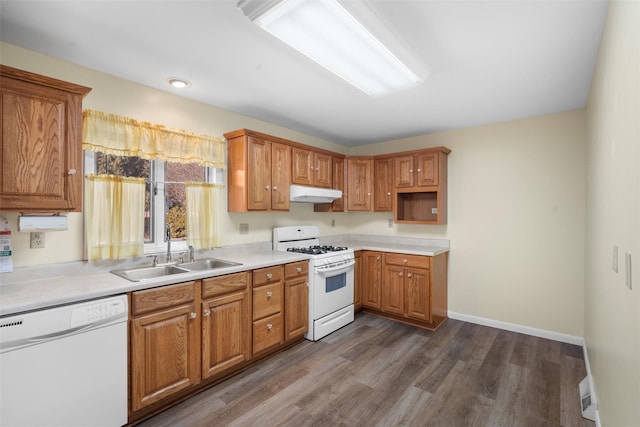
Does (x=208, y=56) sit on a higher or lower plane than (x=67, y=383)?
higher

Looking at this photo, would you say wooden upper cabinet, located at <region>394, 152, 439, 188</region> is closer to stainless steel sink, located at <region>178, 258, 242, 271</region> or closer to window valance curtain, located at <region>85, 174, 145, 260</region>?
stainless steel sink, located at <region>178, 258, 242, 271</region>

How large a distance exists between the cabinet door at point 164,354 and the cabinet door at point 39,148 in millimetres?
958

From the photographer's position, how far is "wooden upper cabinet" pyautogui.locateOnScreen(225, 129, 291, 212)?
123 inches

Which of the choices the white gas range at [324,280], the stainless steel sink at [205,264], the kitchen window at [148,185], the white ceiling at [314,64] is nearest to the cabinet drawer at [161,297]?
the stainless steel sink at [205,264]

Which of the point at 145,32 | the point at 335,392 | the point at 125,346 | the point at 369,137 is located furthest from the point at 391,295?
the point at 145,32

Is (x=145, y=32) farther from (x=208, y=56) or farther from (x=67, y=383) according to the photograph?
(x=67, y=383)

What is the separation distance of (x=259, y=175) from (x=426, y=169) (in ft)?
7.18

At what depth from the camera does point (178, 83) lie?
8.53 ft

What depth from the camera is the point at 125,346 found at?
1917 mm

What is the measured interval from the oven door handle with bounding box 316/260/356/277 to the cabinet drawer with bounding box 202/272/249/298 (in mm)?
944

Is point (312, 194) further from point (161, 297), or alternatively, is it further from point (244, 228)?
point (161, 297)

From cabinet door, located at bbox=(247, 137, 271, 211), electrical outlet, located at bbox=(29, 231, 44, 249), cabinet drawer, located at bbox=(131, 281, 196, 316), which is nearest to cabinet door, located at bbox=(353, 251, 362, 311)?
cabinet door, located at bbox=(247, 137, 271, 211)

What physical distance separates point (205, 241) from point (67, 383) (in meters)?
1.54

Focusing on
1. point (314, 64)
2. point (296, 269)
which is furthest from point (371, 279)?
point (314, 64)
